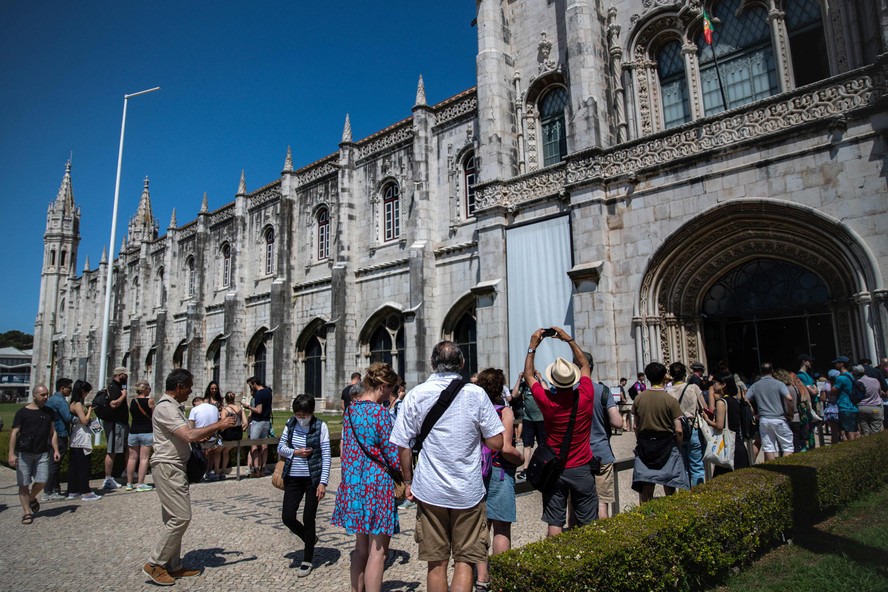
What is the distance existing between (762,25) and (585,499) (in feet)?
44.7

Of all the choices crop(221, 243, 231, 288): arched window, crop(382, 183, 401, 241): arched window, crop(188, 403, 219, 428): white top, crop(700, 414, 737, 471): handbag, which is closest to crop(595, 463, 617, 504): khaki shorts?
crop(700, 414, 737, 471): handbag

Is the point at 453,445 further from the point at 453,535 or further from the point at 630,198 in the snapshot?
the point at 630,198

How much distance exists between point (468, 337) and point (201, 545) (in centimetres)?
1376

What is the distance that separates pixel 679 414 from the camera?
5.51 metres

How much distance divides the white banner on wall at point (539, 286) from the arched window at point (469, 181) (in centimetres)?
393

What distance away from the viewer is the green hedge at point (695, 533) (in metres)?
3.33

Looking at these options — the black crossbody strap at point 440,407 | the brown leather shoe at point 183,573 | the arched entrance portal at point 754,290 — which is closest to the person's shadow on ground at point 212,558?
the brown leather shoe at point 183,573

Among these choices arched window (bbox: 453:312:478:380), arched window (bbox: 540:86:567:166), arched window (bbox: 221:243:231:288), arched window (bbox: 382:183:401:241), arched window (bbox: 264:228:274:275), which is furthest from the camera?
arched window (bbox: 221:243:231:288)

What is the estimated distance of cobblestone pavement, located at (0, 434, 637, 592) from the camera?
5.00 m

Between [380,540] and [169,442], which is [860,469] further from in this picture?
[169,442]

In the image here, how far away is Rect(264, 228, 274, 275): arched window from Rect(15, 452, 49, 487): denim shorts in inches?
853

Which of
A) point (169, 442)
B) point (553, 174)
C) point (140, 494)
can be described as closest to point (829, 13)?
point (553, 174)

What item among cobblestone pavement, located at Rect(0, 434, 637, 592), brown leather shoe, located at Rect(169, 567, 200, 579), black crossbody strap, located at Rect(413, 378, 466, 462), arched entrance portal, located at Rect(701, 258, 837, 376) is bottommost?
cobblestone pavement, located at Rect(0, 434, 637, 592)

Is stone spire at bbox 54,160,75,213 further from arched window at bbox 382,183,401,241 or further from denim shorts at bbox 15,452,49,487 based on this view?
denim shorts at bbox 15,452,49,487
